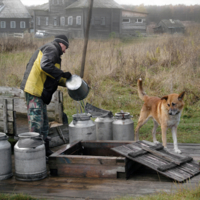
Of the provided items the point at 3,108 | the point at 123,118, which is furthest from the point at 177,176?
the point at 3,108

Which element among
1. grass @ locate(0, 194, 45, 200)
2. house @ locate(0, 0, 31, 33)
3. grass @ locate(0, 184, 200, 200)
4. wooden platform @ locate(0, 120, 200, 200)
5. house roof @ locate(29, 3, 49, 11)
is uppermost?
house roof @ locate(29, 3, 49, 11)

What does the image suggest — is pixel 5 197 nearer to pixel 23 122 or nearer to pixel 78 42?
pixel 23 122

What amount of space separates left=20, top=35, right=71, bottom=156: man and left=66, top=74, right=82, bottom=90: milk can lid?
9 cm

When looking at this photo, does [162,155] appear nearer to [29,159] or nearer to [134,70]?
[29,159]

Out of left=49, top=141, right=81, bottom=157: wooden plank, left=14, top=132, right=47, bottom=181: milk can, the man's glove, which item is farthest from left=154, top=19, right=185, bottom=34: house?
left=14, top=132, right=47, bottom=181: milk can

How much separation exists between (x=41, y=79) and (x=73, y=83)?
502 millimetres

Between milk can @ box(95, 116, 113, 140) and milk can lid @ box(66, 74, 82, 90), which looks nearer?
milk can lid @ box(66, 74, 82, 90)

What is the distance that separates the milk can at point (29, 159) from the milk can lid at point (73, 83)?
1037mm

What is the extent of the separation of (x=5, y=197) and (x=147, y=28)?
44.1 ft

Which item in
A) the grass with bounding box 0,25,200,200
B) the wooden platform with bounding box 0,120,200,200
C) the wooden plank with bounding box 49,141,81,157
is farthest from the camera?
the grass with bounding box 0,25,200,200

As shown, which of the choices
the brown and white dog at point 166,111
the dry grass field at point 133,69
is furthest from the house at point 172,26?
the brown and white dog at point 166,111

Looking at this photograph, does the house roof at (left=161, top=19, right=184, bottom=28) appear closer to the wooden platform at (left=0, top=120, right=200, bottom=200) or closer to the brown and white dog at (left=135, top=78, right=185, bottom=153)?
the brown and white dog at (left=135, top=78, right=185, bottom=153)

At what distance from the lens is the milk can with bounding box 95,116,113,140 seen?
5.36 metres

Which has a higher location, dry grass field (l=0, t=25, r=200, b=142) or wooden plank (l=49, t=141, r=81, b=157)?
dry grass field (l=0, t=25, r=200, b=142)
